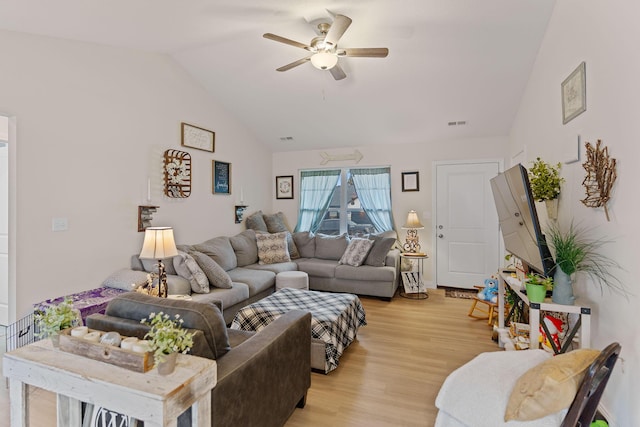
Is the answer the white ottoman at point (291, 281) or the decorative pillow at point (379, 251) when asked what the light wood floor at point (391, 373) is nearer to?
the decorative pillow at point (379, 251)

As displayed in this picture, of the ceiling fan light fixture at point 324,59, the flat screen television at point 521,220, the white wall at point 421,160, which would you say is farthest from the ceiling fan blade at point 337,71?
the white wall at point 421,160

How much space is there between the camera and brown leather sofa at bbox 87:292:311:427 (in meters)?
1.35

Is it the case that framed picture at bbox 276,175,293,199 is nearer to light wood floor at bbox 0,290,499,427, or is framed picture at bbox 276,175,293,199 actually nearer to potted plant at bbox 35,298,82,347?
light wood floor at bbox 0,290,499,427

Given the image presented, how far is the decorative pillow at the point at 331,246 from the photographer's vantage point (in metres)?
5.08

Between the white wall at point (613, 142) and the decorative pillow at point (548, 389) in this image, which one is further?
the white wall at point (613, 142)

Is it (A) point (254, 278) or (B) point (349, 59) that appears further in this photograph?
(A) point (254, 278)

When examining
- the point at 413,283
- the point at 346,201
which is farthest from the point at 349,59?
the point at 413,283

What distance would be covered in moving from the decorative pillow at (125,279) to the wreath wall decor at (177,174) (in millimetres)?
1020

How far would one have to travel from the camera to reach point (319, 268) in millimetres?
4684

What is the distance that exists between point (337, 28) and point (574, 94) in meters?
1.75

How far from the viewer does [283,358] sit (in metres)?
1.79

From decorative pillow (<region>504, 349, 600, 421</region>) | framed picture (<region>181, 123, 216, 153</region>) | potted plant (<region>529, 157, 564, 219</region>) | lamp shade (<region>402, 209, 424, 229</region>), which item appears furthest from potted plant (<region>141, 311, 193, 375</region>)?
lamp shade (<region>402, 209, 424, 229</region>)

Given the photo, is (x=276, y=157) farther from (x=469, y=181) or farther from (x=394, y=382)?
(x=394, y=382)

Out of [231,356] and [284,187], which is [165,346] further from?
[284,187]
